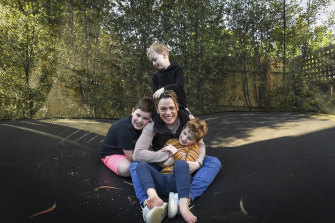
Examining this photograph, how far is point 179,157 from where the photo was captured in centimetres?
109

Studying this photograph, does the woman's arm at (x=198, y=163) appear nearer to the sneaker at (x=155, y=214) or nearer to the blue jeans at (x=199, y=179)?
the blue jeans at (x=199, y=179)

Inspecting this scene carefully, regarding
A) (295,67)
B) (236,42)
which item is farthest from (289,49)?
(236,42)

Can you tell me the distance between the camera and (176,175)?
96 cm

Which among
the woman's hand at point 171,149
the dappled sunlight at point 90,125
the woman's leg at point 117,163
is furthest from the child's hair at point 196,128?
the dappled sunlight at point 90,125

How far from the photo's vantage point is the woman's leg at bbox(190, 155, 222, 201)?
102cm

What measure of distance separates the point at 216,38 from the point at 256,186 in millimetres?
2914

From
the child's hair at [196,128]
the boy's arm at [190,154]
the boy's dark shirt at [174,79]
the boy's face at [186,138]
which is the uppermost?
the boy's dark shirt at [174,79]

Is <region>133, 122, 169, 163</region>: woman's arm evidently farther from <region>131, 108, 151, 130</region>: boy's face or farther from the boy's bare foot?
the boy's bare foot

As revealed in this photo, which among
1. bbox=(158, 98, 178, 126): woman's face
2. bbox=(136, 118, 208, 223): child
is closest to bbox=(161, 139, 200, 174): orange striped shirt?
bbox=(136, 118, 208, 223): child

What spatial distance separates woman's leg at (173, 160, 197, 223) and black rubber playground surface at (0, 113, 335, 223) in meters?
0.04

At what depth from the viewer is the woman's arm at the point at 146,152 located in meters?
1.08

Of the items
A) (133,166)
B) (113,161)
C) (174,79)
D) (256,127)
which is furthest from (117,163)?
(256,127)

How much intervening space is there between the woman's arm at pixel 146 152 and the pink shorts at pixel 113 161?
0.15 meters

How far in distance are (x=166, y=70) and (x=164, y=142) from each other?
0.43 meters
